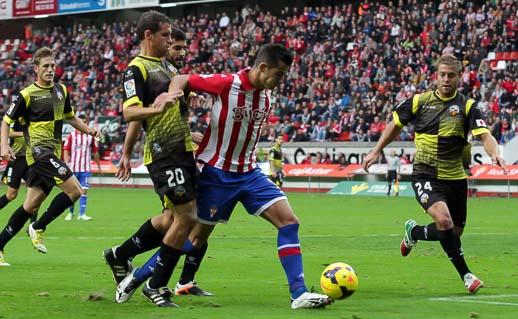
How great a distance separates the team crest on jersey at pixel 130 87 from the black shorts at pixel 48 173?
189 inches

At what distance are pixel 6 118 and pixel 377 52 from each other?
34856 millimetres

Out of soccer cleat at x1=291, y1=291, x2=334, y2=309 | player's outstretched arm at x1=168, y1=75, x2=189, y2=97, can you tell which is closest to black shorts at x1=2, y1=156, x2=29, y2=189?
player's outstretched arm at x1=168, y1=75, x2=189, y2=97

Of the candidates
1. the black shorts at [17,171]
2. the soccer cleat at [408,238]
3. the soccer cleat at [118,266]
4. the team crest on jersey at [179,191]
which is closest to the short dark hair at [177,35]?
the team crest on jersey at [179,191]

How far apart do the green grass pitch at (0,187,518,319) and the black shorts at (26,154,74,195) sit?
1.02 meters

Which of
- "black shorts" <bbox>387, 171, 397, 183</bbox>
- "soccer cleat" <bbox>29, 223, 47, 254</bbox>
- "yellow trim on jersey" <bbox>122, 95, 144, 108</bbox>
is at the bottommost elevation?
"black shorts" <bbox>387, 171, 397, 183</bbox>

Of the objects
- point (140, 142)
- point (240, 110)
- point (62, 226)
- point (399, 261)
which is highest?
point (240, 110)

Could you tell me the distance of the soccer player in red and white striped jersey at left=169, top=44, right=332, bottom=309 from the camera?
924cm

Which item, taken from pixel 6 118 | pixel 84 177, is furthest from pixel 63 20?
pixel 6 118

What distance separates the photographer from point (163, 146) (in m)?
9.46

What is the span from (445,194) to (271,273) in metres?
2.37

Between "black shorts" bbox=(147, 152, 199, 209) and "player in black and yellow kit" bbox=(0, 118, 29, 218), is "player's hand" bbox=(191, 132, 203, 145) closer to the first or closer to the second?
"black shorts" bbox=(147, 152, 199, 209)

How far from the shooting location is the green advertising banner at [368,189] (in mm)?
39250

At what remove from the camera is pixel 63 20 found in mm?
68062

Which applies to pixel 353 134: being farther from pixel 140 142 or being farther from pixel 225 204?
pixel 225 204
